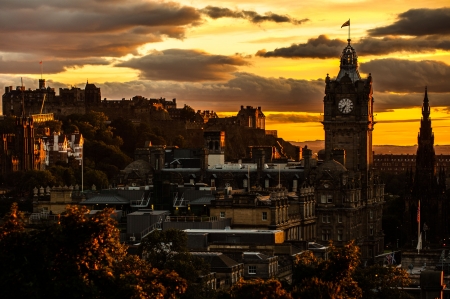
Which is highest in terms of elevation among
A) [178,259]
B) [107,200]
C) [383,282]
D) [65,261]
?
[65,261]

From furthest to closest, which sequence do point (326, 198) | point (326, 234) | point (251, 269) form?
point (326, 198), point (326, 234), point (251, 269)

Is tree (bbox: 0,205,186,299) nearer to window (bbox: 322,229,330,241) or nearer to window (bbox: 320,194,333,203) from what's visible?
window (bbox: 322,229,330,241)

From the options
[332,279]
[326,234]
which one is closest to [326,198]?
[326,234]

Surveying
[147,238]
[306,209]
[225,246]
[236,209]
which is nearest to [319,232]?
[306,209]

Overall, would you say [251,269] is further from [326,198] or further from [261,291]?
[326,198]

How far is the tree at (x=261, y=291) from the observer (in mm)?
99688

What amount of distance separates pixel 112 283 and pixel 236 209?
7425 cm

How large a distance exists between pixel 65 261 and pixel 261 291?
525 inches

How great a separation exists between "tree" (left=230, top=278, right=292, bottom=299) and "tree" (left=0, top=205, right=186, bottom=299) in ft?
24.4

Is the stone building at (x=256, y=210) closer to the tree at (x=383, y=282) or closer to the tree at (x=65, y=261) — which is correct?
the tree at (x=383, y=282)

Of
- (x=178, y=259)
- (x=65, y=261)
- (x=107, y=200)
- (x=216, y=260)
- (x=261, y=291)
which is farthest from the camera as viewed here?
(x=107, y=200)

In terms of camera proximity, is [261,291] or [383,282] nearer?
[261,291]

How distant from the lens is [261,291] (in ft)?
329

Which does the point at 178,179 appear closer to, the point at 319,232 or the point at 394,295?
the point at 319,232
